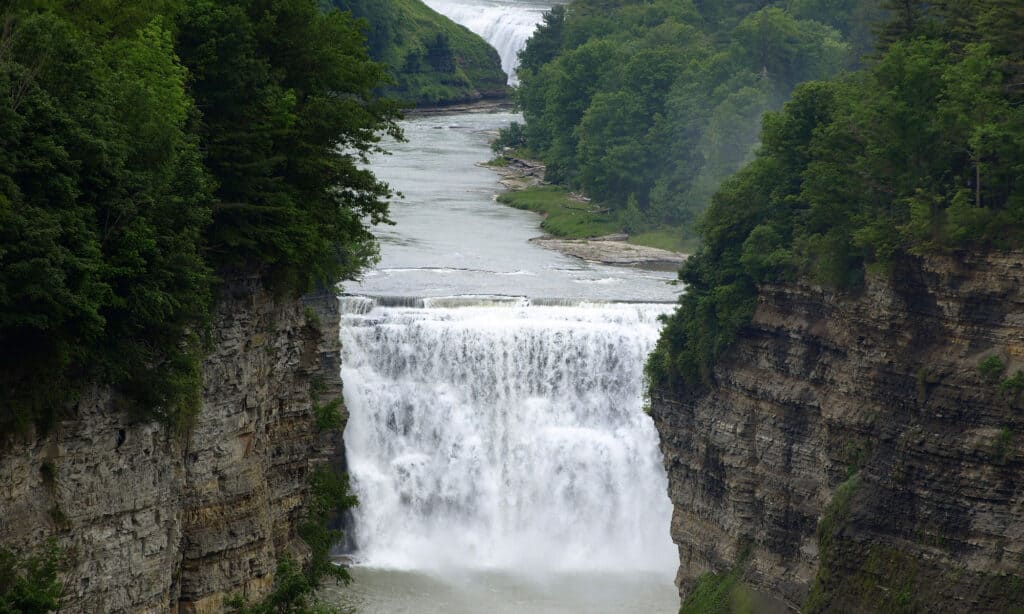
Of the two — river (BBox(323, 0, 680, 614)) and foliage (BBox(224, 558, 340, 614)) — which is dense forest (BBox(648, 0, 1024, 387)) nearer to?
river (BBox(323, 0, 680, 614))

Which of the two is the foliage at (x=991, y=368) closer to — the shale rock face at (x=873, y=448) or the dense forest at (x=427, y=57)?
the shale rock face at (x=873, y=448)

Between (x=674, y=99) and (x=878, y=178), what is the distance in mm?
60792

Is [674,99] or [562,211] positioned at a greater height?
[674,99]

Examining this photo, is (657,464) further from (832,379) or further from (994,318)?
(994,318)

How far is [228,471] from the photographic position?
120 feet

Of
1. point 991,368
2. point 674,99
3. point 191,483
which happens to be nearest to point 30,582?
point 191,483

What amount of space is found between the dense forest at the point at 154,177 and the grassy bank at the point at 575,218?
207ft

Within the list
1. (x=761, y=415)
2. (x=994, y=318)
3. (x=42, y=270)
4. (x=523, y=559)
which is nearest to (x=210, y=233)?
(x=42, y=270)

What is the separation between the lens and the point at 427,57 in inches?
6540

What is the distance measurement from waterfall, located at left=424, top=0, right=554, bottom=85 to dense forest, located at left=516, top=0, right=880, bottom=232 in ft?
106

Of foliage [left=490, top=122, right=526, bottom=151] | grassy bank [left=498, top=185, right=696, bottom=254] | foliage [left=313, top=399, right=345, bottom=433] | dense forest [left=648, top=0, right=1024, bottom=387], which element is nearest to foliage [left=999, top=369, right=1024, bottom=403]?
dense forest [left=648, top=0, right=1024, bottom=387]

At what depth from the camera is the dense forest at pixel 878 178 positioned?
5272 centimetres

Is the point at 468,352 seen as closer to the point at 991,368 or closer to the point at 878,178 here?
the point at 878,178

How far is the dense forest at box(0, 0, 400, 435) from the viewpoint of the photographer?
30844mm
